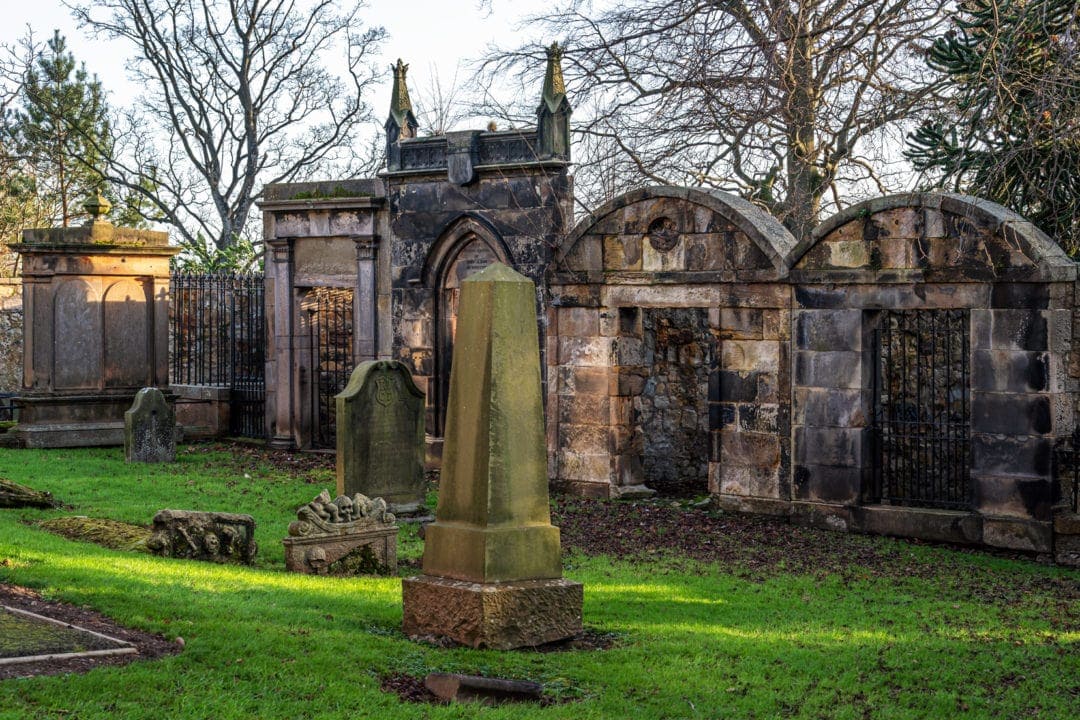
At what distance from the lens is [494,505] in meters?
7.96

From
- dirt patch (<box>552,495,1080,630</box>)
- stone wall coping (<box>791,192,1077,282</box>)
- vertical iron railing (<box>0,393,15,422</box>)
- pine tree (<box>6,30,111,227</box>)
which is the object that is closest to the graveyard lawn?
dirt patch (<box>552,495,1080,630</box>)

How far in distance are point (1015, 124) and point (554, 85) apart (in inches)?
213

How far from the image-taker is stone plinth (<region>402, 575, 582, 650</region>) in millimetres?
7852

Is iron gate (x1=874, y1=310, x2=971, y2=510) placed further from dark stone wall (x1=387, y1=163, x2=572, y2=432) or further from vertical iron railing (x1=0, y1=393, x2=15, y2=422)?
vertical iron railing (x1=0, y1=393, x2=15, y2=422)

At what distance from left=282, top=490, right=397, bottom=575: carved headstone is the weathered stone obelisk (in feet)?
7.62

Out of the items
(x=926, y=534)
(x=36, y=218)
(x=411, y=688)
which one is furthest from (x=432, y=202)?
(x=36, y=218)

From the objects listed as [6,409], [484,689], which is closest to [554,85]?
[484,689]

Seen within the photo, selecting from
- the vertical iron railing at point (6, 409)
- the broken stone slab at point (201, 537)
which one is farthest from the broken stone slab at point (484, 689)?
the vertical iron railing at point (6, 409)

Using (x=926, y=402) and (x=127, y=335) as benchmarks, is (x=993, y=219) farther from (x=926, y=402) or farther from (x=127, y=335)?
(x=127, y=335)

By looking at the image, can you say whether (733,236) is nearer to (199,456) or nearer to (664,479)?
(664,479)

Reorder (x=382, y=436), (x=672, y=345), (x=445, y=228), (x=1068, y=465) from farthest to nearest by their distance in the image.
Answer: (x=672, y=345) → (x=445, y=228) → (x=382, y=436) → (x=1068, y=465)

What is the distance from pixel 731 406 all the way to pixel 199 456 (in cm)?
783

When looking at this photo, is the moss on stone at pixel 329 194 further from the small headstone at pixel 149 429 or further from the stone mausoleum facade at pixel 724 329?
the small headstone at pixel 149 429

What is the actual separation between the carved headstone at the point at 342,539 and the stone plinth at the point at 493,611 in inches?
90.4
